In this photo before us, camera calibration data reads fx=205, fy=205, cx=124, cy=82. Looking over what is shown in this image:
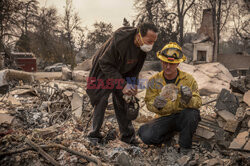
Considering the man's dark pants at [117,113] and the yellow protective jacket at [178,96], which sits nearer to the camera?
the yellow protective jacket at [178,96]

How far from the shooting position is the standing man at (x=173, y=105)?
111 inches

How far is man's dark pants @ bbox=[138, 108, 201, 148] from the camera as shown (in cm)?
282

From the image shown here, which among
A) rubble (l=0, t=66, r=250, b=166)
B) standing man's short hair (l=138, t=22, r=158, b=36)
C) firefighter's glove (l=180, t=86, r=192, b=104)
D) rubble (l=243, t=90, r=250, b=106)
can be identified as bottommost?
rubble (l=0, t=66, r=250, b=166)

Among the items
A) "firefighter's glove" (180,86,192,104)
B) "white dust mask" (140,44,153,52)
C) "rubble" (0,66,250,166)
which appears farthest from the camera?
"white dust mask" (140,44,153,52)

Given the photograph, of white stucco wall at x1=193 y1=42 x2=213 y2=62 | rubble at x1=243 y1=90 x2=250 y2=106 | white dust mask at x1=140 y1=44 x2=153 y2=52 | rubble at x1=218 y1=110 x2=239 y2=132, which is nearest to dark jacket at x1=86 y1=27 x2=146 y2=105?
white dust mask at x1=140 y1=44 x2=153 y2=52

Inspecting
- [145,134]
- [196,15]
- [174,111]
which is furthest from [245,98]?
[196,15]

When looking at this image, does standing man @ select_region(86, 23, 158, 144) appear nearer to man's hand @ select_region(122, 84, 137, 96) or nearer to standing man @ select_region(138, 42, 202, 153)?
man's hand @ select_region(122, 84, 137, 96)

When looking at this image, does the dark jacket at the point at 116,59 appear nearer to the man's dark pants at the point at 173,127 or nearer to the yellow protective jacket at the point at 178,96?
the yellow protective jacket at the point at 178,96

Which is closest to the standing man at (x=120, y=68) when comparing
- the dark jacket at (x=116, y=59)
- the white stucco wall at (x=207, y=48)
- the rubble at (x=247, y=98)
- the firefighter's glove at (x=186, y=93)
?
the dark jacket at (x=116, y=59)

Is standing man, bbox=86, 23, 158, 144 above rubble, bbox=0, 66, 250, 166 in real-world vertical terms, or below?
above

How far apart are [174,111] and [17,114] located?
128 inches

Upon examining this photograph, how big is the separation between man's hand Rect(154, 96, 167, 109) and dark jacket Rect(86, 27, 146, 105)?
52 centimetres

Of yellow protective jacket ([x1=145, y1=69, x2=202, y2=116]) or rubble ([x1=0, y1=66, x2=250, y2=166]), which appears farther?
yellow protective jacket ([x1=145, y1=69, x2=202, y2=116])

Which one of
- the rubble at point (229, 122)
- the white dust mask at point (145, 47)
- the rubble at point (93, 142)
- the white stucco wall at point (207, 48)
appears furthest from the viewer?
the white stucco wall at point (207, 48)
